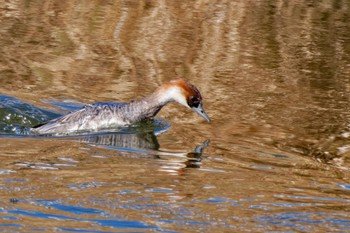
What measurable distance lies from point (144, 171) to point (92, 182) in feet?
2.49

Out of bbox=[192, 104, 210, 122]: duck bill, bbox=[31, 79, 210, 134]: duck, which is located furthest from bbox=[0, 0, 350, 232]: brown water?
bbox=[31, 79, 210, 134]: duck

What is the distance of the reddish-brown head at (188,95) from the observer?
39.4ft

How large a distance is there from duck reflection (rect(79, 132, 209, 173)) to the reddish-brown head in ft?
1.90

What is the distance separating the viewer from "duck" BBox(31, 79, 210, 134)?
38.8 ft

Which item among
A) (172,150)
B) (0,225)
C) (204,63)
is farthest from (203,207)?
(204,63)

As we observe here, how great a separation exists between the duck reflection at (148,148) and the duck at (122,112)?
1.00 feet

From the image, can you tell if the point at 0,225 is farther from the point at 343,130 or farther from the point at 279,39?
the point at 279,39

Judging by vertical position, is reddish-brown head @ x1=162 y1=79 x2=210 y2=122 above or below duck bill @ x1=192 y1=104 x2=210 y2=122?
above

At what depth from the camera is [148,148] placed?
1100 centimetres

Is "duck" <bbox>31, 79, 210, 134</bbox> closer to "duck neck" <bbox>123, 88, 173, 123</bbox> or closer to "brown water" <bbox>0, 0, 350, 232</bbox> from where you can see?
"duck neck" <bbox>123, 88, 173, 123</bbox>

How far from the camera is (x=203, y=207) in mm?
8367

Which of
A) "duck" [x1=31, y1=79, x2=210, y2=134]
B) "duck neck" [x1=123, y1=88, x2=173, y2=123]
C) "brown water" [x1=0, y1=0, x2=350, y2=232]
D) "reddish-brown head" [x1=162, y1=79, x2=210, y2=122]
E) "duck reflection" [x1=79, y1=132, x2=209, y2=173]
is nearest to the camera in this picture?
"brown water" [x1=0, y1=0, x2=350, y2=232]

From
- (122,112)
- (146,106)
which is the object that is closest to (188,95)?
(146,106)

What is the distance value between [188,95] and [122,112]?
840 millimetres
